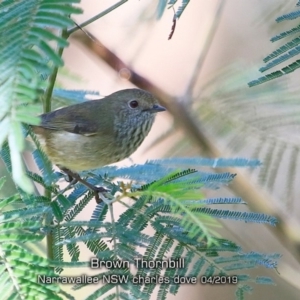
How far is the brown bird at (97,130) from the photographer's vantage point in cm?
185

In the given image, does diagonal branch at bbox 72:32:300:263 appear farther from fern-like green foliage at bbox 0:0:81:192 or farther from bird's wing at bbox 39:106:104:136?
fern-like green foliage at bbox 0:0:81:192

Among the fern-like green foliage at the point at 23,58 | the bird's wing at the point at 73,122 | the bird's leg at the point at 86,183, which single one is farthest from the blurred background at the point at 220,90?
the fern-like green foliage at the point at 23,58

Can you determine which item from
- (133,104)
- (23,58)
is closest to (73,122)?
(133,104)

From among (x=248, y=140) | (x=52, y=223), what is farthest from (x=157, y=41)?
(x=52, y=223)

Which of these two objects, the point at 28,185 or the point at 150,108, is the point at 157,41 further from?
the point at 28,185

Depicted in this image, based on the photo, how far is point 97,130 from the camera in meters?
1.97

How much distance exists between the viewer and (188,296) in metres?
3.22

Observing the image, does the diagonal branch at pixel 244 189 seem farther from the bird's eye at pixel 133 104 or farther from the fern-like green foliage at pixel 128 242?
the fern-like green foliage at pixel 128 242

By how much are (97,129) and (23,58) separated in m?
1.36

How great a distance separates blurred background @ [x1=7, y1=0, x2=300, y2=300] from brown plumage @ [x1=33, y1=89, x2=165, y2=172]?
5.9 inches

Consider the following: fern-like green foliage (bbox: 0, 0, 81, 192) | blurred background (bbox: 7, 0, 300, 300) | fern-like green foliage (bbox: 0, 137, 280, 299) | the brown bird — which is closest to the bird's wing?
the brown bird

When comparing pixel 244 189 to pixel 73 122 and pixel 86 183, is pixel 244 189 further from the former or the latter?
pixel 86 183

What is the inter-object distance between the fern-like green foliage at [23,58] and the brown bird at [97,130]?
1.06m

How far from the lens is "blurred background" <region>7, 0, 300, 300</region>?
6.31ft
